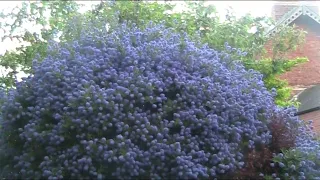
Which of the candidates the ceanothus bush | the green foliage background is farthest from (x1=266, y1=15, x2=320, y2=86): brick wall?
the ceanothus bush

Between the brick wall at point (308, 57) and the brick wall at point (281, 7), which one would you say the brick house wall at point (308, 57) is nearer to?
the brick wall at point (308, 57)

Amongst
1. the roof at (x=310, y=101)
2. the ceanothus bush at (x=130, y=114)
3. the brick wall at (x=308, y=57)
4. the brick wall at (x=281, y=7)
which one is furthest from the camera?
the brick wall at (x=281, y=7)

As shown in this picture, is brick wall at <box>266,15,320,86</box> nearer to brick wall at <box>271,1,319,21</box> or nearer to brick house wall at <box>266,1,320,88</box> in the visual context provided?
brick house wall at <box>266,1,320,88</box>

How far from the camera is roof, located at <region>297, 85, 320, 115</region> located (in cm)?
719

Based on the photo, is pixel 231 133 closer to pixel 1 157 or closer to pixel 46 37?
pixel 1 157

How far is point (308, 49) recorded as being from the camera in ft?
30.2

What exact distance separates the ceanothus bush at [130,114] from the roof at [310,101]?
3.16 m

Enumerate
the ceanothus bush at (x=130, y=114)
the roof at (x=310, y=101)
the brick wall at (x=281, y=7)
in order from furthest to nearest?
the brick wall at (x=281, y=7)
the roof at (x=310, y=101)
the ceanothus bush at (x=130, y=114)

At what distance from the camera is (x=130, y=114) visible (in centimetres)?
345

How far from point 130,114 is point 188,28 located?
2534mm

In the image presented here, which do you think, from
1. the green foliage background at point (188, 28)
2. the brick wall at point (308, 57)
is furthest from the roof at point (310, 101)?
the green foliage background at point (188, 28)

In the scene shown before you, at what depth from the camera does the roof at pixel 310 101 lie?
7188 millimetres

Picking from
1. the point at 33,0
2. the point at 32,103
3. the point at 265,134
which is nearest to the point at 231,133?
the point at 265,134

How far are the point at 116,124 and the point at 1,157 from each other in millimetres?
1036
